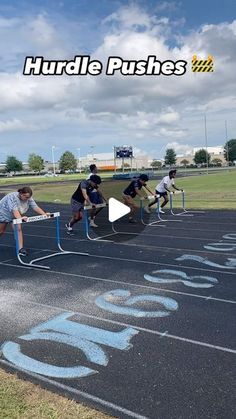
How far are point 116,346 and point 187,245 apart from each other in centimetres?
588

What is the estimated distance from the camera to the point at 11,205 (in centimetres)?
848

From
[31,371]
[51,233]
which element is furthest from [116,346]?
[51,233]

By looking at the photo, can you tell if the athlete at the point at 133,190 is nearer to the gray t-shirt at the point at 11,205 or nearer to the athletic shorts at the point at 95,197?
the athletic shorts at the point at 95,197

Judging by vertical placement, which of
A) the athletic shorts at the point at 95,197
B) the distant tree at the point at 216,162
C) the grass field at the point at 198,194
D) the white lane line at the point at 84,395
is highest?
the distant tree at the point at 216,162

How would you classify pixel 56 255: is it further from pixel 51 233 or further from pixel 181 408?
pixel 181 408

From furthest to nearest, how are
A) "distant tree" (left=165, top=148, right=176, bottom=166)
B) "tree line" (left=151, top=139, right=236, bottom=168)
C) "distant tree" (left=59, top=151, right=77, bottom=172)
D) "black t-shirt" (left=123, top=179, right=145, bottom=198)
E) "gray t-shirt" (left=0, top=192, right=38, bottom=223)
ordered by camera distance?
"distant tree" (left=165, top=148, right=176, bottom=166) → "tree line" (left=151, top=139, right=236, bottom=168) → "distant tree" (left=59, top=151, right=77, bottom=172) → "black t-shirt" (left=123, top=179, right=145, bottom=198) → "gray t-shirt" (left=0, top=192, right=38, bottom=223)

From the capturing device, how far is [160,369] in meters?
4.04

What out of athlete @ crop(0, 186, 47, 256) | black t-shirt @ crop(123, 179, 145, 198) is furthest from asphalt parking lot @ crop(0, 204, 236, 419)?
black t-shirt @ crop(123, 179, 145, 198)

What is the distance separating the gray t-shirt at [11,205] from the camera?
27.9 feet

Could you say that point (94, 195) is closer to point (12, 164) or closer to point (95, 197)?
point (95, 197)

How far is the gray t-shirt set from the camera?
334 inches

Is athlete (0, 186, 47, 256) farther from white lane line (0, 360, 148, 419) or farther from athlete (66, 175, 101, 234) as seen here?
white lane line (0, 360, 148, 419)

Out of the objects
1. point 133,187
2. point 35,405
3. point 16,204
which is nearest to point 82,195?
point 133,187

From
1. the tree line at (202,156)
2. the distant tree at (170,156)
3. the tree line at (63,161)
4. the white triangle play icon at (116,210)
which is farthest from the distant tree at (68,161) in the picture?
the white triangle play icon at (116,210)
